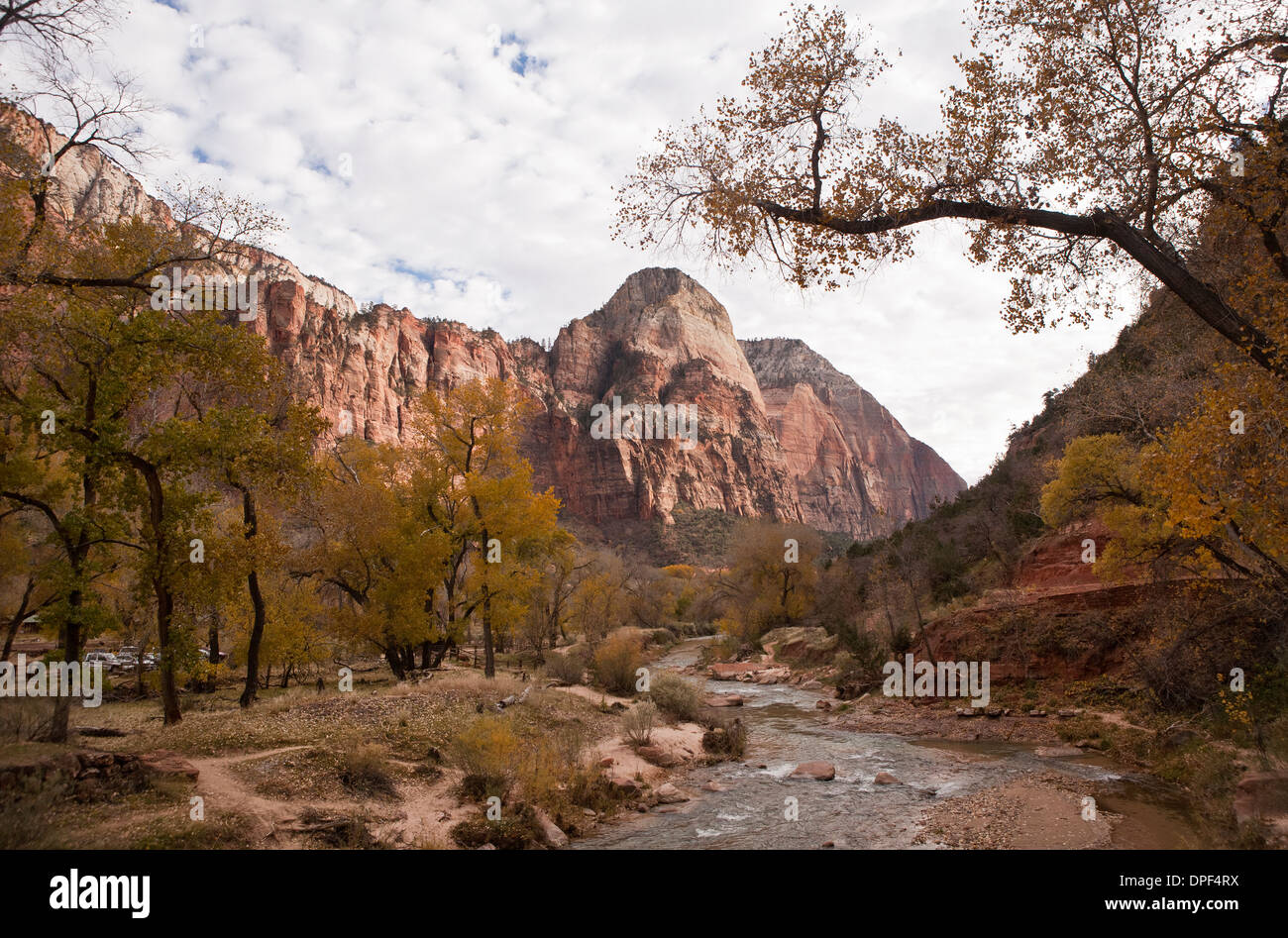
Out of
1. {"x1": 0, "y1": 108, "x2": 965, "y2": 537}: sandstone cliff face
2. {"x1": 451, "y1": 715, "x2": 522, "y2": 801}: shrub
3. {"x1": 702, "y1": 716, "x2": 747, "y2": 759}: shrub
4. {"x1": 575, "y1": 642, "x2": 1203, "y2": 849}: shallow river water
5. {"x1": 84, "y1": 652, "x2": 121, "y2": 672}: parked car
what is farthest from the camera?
{"x1": 0, "y1": 108, "x2": 965, "y2": 537}: sandstone cliff face

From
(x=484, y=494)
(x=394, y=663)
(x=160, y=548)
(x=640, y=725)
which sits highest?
(x=484, y=494)

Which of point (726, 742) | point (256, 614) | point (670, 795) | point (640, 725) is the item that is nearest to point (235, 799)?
point (670, 795)

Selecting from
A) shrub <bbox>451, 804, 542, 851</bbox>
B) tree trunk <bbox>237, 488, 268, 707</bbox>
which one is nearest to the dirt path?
shrub <bbox>451, 804, 542, 851</bbox>

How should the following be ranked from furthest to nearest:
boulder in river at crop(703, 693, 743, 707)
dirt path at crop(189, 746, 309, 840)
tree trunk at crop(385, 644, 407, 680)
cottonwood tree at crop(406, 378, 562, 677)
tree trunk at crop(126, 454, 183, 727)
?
boulder in river at crop(703, 693, 743, 707), tree trunk at crop(385, 644, 407, 680), cottonwood tree at crop(406, 378, 562, 677), tree trunk at crop(126, 454, 183, 727), dirt path at crop(189, 746, 309, 840)

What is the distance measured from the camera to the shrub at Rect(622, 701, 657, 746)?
15.2 m

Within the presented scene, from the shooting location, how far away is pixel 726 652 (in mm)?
38406

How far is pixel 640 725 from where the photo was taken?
15.6 m

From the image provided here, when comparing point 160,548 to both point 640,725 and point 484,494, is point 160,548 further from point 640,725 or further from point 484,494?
point 640,725

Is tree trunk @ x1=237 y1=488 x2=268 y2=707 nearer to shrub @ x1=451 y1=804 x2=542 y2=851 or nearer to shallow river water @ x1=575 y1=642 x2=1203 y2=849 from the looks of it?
shrub @ x1=451 y1=804 x2=542 y2=851

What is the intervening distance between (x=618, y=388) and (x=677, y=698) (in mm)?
123690

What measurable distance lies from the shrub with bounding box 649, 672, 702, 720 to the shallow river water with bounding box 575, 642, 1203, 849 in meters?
1.90

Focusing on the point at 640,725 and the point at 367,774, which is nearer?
the point at 367,774
